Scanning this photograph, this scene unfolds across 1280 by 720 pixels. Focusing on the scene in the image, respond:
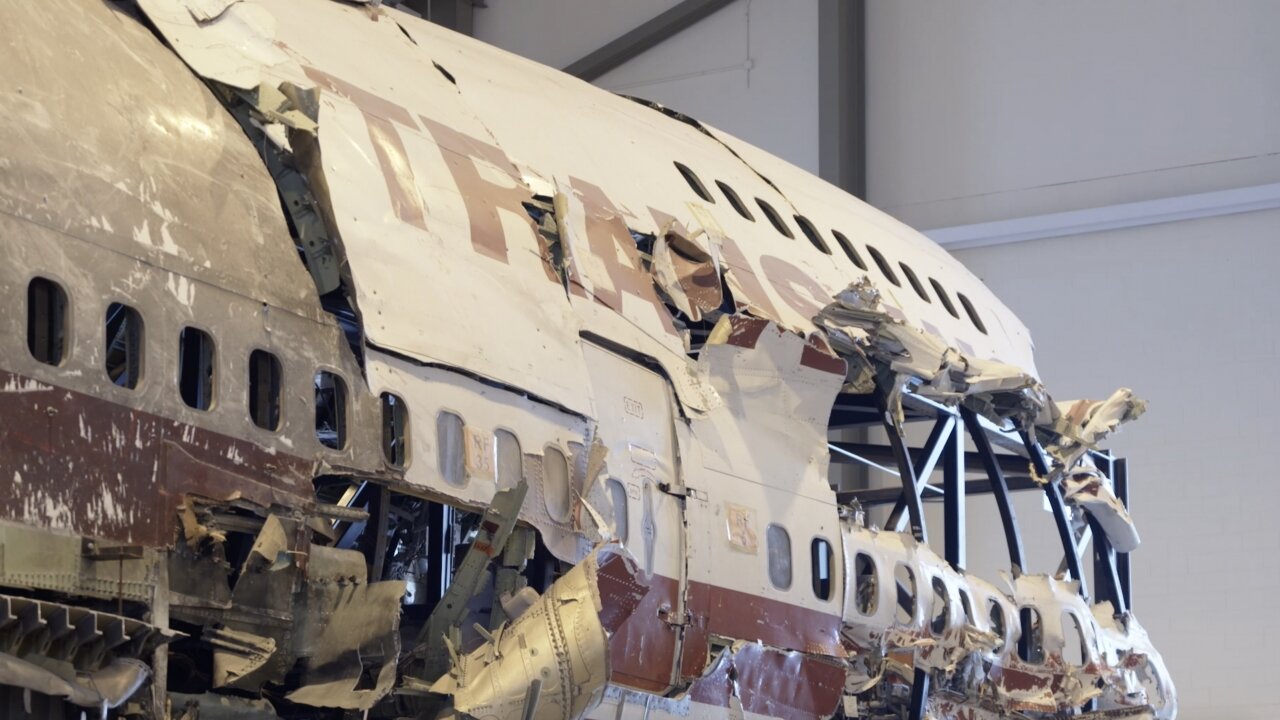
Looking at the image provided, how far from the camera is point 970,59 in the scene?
2436 cm

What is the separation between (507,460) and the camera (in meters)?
8.40

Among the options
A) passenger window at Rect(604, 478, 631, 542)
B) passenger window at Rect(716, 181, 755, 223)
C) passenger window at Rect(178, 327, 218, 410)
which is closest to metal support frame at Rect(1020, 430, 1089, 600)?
passenger window at Rect(716, 181, 755, 223)

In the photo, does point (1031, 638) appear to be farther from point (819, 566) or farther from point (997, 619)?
point (819, 566)

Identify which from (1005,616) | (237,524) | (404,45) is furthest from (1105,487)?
(237,524)

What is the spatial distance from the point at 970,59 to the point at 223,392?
19.0 meters

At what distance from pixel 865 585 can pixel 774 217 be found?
9.71 feet

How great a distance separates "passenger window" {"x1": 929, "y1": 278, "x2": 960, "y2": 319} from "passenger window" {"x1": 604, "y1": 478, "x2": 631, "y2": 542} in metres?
6.58

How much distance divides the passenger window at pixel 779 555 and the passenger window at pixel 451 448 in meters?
2.84

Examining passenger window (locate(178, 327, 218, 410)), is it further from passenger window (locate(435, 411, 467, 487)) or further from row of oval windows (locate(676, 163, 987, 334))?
row of oval windows (locate(676, 163, 987, 334))

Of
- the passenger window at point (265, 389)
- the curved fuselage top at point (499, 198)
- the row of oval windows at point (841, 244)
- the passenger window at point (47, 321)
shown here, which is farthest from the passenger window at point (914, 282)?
the passenger window at point (47, 321)

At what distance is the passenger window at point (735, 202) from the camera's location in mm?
12484

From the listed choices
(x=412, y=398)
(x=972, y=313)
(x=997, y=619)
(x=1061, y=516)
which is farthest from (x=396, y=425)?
(x=1061, y=516)

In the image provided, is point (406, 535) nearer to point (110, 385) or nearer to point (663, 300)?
point (663, 300)

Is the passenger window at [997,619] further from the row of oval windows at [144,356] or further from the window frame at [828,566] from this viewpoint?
the row of oval windows at [144,356]
